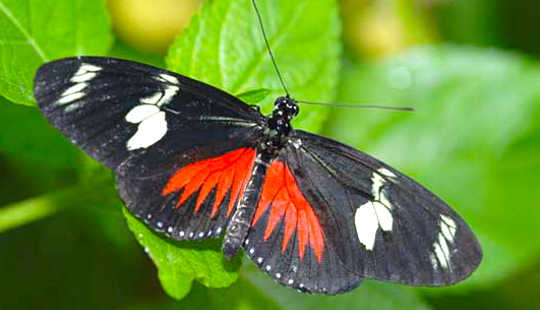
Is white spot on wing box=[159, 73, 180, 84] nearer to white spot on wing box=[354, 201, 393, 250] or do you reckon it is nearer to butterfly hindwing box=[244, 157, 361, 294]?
butterfly hindwing box=[244, 157, 361, 294]

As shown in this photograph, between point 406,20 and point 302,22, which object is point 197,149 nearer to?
point 302,22

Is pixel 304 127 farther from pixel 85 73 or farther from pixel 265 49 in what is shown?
pixel 85 73

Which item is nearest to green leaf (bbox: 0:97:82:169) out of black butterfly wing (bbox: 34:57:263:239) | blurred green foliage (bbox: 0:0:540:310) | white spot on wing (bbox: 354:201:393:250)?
blurred green foliage (bbox: 0:0:540:310)

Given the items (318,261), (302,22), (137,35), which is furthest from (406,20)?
(318,261)

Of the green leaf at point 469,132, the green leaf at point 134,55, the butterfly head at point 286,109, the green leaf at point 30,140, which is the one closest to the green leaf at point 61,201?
the green leaf at point 30,140

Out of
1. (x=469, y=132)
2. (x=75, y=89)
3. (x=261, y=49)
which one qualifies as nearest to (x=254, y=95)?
(x=261, y=49)

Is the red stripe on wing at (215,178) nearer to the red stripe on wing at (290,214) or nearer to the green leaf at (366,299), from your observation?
the red stripe on wing at (290,214)
